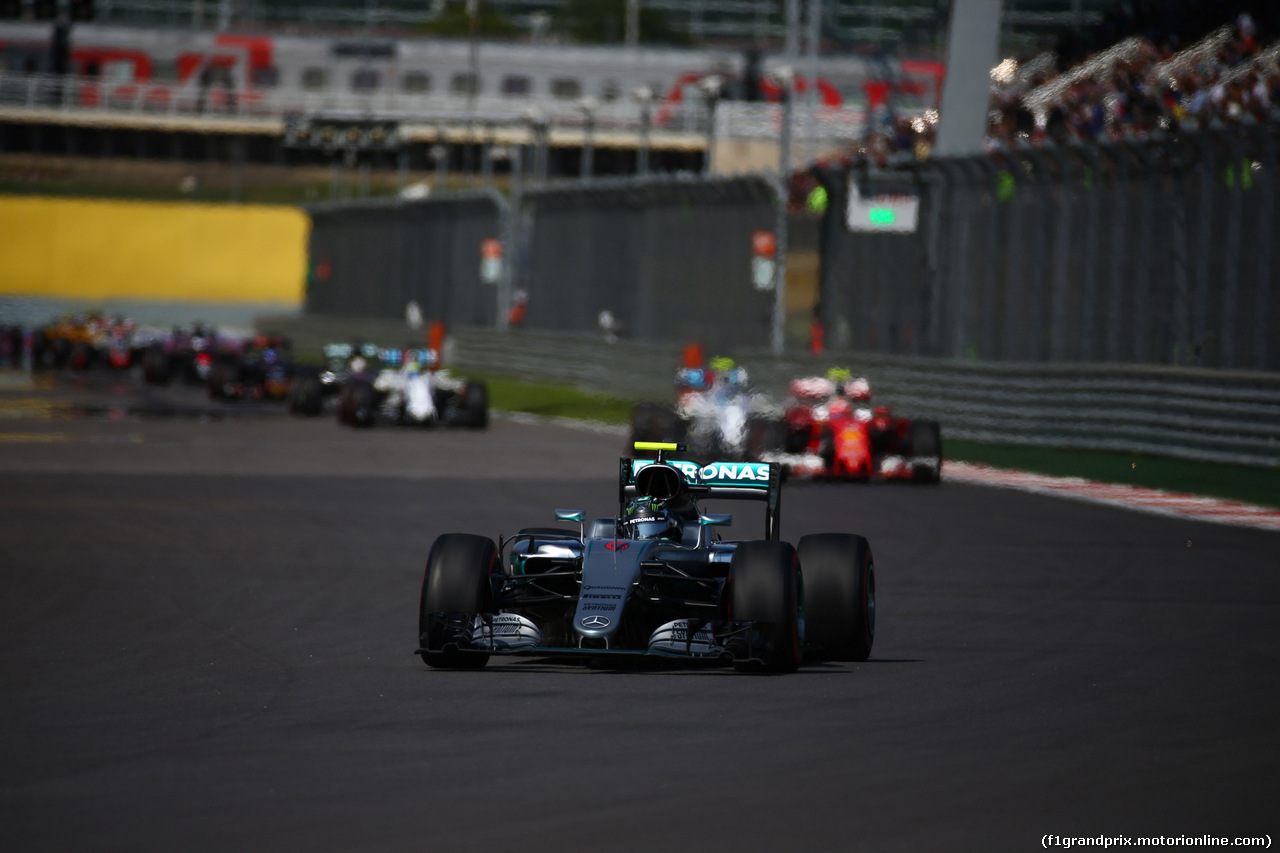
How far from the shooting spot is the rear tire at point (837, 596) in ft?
29.9

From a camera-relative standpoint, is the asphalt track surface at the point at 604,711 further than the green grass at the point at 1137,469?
No

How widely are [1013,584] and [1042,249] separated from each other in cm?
1344

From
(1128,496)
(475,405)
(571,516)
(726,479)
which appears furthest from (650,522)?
(475,405)

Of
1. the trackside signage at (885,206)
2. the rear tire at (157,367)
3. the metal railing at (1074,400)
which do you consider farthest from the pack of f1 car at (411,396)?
the rear tire at (157,367)

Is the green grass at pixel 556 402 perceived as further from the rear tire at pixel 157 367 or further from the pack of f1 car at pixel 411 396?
the rear tire at pixel 157 367

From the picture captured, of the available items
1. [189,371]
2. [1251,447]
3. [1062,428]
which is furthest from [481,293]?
[1251,447]

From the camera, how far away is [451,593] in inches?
343

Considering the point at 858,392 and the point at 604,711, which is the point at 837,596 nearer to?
the point at 604,711

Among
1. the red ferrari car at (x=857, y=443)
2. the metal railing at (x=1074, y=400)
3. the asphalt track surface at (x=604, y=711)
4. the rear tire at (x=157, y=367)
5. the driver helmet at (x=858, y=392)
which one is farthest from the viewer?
the rear tire at (x=157, y=367)

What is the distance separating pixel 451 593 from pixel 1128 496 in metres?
11.7

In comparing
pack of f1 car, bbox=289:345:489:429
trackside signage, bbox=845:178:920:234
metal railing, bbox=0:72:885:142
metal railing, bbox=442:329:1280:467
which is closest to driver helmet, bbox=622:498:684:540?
metal railing, bbox=442:329:1280:467

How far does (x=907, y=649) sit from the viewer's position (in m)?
9.66

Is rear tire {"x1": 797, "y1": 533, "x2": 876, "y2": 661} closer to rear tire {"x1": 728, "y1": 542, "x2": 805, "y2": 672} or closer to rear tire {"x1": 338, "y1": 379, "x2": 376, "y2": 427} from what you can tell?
rear tire {"x1": 728, "y1": 542, "x2": 805, "y2": 672}

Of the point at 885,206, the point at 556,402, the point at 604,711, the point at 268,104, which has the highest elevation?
the point at 268,104
